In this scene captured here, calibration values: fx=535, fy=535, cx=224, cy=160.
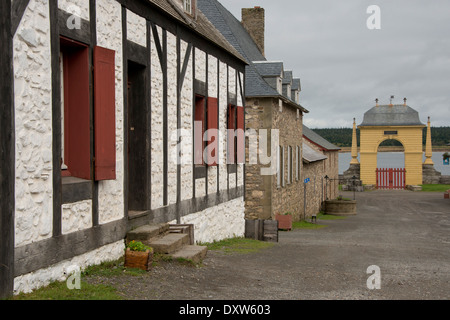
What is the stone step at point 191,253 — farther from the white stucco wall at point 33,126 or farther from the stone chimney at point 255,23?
the stone chimney at point 255,23

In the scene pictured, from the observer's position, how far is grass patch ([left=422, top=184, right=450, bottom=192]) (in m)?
47.8

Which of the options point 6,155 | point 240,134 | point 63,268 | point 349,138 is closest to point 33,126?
point 6,155

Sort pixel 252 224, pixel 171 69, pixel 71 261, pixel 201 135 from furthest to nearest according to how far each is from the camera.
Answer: pixel 252 224
pixel 201 135
pixel 171 69
pixel 71 261

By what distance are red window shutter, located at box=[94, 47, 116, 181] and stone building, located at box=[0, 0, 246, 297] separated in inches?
0.5

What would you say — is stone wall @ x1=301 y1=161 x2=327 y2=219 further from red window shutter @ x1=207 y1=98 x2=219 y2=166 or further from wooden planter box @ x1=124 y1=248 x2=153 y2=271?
wooden planter box @ x1=124 y1=248 x2=153 y2=271

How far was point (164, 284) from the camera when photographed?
677 centimetres

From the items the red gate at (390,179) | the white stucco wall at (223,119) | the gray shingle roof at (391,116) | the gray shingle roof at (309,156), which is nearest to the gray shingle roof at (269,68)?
the white stucco wall at (223,119)

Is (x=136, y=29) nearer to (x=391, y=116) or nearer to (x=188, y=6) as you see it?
(x=188, y=6)

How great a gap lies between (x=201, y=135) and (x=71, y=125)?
517 cm

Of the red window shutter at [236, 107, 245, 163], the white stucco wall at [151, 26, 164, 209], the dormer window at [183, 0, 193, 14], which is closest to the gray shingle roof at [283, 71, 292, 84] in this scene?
the red window shutter at [236, 107, 245, 163]

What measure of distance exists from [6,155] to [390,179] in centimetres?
5179

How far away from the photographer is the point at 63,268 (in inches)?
244
